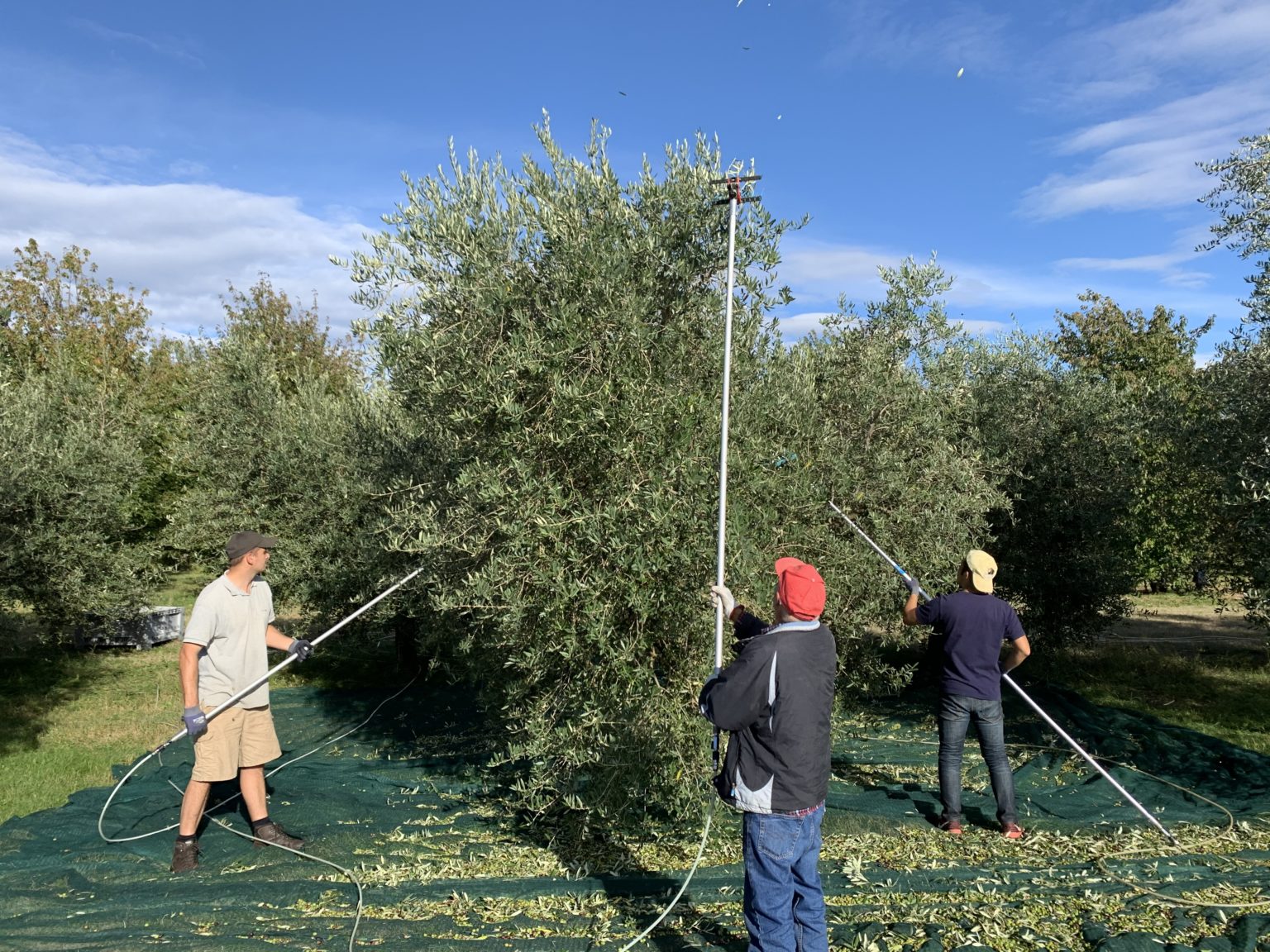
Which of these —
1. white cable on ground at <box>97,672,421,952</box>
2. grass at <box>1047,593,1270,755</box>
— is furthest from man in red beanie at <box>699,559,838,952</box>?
grass at <box>1047,593,1270,755</box>

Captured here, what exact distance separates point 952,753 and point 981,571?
1519 millimetres

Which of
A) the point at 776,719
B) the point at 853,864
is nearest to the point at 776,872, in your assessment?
the point at 776,719

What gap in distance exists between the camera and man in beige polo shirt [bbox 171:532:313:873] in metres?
6.27

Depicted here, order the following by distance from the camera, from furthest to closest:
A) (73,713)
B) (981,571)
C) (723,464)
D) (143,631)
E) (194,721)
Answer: (143,631) < (73,713) < (981,571) < (194,721) < (723,464)

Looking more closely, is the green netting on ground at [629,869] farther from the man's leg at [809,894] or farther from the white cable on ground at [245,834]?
the man's leg at [809,894]

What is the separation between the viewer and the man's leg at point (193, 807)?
6.27 m

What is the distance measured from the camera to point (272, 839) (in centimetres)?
664

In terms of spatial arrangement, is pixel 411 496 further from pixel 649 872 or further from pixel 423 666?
pixel 423 666

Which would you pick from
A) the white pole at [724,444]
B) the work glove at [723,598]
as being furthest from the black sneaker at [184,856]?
the work glove at [723,598]

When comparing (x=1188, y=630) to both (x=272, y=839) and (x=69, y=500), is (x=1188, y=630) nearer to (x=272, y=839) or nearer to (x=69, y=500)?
(x=272, y=839)

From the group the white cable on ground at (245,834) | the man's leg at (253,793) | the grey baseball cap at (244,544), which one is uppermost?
the grey baseball cap at (244,544)

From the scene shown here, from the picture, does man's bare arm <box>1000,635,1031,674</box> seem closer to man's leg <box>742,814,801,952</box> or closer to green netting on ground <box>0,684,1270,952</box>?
green netting on ground <box>0,684,1270,952</box>

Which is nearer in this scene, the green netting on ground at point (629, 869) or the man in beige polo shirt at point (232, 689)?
the green netting on ground at point (629, 869)

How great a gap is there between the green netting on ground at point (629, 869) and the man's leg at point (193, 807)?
302 mm
